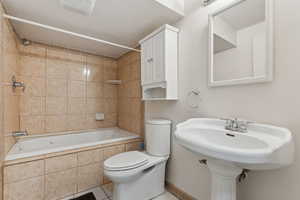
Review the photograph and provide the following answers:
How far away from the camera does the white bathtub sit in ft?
4.99

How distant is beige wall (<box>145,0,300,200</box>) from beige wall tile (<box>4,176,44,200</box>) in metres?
1.39

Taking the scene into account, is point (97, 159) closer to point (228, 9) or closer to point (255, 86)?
point (255, 86)

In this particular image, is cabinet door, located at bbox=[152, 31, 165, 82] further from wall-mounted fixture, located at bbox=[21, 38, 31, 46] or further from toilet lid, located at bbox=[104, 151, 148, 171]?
wall-mounted fixture, located at bbox=[21, 38, 31, 46]

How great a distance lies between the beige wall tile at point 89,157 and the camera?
5.21 ft

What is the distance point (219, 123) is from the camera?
1.11 meters

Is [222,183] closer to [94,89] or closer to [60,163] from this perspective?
[60,163]

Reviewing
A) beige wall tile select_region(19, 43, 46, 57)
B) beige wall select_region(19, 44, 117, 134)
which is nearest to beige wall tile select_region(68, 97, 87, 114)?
beige wall select_region(19, 44, 117, 134)

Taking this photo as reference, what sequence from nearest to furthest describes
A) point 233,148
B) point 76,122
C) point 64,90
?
point 233,148, point 64,90, point 76,122

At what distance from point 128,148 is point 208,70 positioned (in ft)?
4.76

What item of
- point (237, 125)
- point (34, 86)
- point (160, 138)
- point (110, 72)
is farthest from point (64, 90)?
point (237, 125)

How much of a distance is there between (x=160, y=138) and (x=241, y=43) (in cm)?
117

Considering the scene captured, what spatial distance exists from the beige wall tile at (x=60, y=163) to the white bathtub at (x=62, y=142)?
0.28ft

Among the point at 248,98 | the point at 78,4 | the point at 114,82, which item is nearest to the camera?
the point at 248,98

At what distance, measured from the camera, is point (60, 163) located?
1.47 m
